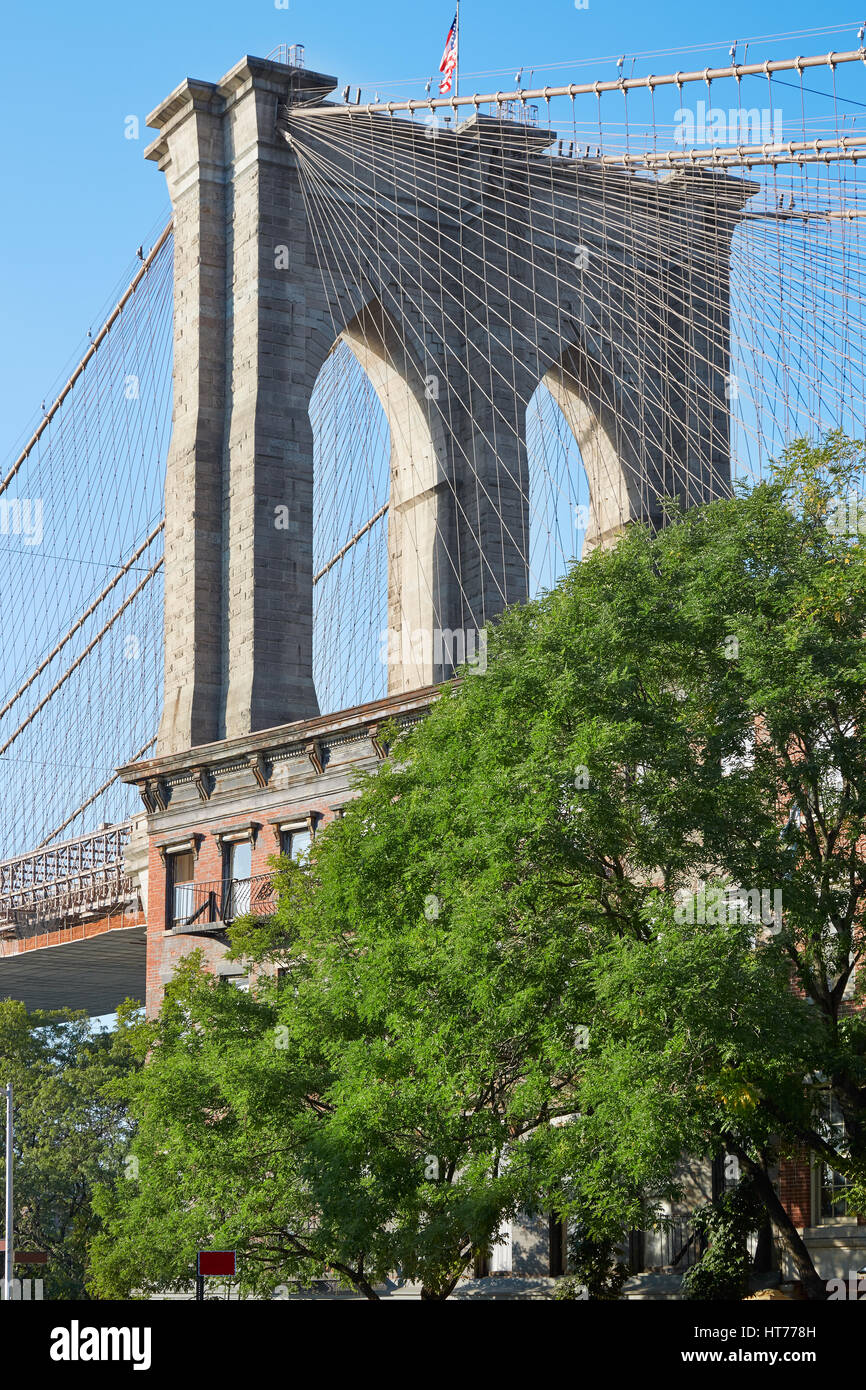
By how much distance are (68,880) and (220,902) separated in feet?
60.3

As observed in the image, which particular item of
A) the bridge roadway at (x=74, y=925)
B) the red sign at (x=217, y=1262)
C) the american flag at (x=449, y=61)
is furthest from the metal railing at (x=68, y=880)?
the red sign at (x=217, y=1262)

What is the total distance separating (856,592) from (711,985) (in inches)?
222

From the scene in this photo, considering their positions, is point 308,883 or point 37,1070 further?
point 37,1070

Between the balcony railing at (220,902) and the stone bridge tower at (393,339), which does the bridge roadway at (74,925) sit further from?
the stone bridge tower at (393,339)

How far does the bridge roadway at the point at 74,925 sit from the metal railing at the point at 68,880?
0.11 ft

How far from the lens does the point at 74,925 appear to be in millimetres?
60562

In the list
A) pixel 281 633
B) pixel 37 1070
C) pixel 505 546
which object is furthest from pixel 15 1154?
pixel 505 546

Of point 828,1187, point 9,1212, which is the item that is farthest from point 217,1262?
point 9,1212

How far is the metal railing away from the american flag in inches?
895

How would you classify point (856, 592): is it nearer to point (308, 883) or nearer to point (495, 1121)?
point (495, 1121)

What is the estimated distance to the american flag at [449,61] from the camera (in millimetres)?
44906

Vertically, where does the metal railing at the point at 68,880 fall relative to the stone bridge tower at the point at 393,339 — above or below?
below

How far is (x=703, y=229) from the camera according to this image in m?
43.5

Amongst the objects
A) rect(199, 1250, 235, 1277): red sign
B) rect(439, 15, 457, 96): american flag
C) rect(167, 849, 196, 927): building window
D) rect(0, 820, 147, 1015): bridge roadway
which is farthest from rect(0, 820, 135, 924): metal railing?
rect(199, 1250, 235, 1277): red sign
